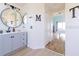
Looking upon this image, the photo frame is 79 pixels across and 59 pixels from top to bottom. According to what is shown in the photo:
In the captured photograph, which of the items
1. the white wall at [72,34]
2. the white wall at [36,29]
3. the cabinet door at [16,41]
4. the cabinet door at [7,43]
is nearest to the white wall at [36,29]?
the white wall at [36,29]

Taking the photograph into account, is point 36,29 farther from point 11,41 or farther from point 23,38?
point 11,41

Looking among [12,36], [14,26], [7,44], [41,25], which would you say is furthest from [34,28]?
[7,44]

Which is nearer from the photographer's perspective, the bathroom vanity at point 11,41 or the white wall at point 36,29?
the bathroom vanity at point 11,41

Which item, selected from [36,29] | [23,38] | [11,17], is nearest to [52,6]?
[36,29]

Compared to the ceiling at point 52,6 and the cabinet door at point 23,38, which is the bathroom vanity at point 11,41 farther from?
the ceiling at point 52,6

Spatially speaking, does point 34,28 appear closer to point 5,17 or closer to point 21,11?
point 21,11

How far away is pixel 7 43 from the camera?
2.82 metres

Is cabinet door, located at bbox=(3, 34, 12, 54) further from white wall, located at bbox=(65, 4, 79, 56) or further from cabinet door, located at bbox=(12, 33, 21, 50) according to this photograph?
white wall, located at bbox=(65, 4, 79, 56)

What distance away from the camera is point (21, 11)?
130 inches

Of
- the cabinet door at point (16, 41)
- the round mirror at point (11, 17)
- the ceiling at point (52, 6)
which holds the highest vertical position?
the ceiling at point (52, 6)

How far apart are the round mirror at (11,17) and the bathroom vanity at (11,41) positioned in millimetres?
297

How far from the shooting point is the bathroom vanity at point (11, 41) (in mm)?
2676

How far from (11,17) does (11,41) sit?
2.01 feet

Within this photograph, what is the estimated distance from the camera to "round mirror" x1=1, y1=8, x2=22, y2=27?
116 inches
